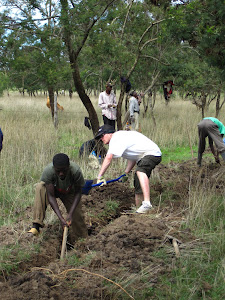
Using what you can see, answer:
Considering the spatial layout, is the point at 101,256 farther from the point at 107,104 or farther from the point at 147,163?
the point at 107,104

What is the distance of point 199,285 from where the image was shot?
11.0 feet

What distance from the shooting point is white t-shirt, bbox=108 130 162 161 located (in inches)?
206

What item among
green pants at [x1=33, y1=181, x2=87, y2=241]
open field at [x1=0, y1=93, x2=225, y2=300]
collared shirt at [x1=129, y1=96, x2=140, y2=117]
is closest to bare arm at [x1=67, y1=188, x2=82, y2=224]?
green pants at [x1=33, y1=181, x2=87, y2=241]

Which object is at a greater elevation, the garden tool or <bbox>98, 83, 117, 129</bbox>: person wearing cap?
<bbox>98, 83, 117, 129</bbox>: person wearing cap

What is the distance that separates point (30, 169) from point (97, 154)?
162 centimetres

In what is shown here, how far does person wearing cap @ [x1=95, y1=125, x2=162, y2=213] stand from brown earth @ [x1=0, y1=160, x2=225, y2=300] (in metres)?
0.33

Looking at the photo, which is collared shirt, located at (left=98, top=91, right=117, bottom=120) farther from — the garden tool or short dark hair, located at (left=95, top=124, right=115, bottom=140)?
the garden tool

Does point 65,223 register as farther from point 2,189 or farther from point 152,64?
point 152,64

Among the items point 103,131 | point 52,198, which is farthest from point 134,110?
point 52,198

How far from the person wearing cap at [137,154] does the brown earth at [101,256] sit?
1.08ft

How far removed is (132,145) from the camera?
5477 millimetres

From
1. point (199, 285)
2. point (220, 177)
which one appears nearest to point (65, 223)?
point (199, 285)

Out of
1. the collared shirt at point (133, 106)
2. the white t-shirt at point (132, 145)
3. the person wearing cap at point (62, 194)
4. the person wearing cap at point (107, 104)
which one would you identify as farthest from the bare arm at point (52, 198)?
the collared shirt at point (133, 106)

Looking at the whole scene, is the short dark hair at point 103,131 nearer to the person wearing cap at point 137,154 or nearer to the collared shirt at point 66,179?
the person wearing cap at point 137,154
